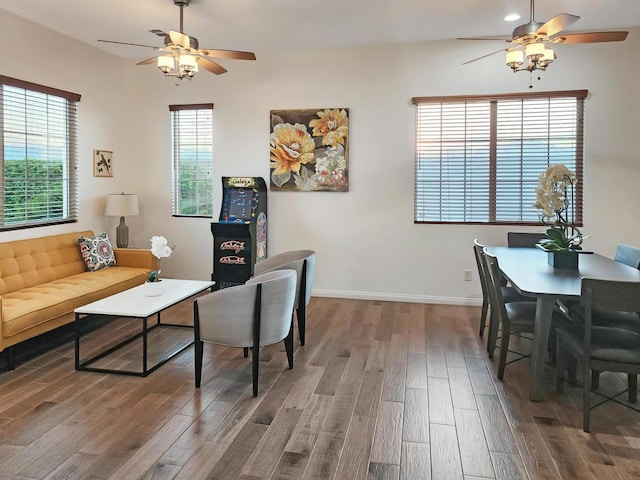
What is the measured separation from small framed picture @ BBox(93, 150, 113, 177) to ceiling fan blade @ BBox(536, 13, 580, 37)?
4.99 metres

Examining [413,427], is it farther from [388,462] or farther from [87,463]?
[87,463]

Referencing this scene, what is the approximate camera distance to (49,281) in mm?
4766

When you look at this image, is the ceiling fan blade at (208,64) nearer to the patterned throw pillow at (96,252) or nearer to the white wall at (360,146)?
the white wall at (360,146)

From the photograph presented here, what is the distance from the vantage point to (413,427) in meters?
2.79

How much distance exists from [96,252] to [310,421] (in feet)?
11.7

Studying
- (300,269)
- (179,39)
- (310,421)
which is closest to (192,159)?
(179,39)

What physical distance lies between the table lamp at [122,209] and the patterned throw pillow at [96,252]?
1.52ft

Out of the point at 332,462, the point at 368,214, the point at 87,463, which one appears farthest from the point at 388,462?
the point at 368,214

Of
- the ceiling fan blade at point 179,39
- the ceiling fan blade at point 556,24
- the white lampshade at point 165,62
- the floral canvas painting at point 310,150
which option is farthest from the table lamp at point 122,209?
the ceiling fan blade at point 556,24

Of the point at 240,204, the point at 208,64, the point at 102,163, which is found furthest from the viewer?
the point at 102,163

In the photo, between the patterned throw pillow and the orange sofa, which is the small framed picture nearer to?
the orange sofa

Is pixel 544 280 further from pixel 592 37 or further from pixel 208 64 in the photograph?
pixel 208 64

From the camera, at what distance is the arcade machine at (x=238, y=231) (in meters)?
5.59

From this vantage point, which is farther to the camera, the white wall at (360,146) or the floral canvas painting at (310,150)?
the floral canvas painting at (310,150)
